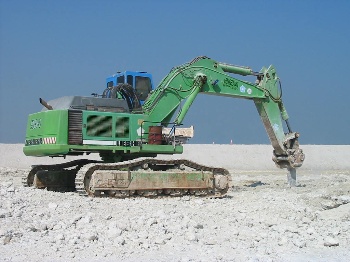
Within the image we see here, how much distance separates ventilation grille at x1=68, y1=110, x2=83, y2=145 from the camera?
12609mm

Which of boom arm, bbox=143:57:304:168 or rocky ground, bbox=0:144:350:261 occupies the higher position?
boom arm, bbox=143:57:304:168

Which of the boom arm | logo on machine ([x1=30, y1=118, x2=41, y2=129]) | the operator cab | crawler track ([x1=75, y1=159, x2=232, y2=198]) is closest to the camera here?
crawler track ([x1=75, y1=159, x2=232, y2=198])

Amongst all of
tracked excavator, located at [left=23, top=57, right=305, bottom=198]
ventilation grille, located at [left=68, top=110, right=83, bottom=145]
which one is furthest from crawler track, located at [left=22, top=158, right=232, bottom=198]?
ventilation grille, located at [left=68, top=110, right=83, bottom=145]

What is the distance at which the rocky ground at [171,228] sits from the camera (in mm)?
7816

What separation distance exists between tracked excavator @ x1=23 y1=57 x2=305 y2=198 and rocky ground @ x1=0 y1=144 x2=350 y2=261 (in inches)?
24.7

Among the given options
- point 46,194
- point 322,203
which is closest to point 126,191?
point 46,194

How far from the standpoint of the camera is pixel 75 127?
12680 mm

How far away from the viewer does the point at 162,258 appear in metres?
7.63

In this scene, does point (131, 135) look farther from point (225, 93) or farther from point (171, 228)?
point (171, 228)

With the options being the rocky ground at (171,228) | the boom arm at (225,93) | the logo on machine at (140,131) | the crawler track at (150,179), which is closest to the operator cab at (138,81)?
the boom arm at (225,93)

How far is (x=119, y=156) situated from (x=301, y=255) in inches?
263

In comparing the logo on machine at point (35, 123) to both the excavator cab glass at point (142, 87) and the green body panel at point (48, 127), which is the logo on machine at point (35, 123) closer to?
the green body panel at point (48, 127)

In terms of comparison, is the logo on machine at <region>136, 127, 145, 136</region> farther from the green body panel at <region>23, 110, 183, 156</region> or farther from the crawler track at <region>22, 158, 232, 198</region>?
the crawler track at <region>22, 158, 232, 198</region>

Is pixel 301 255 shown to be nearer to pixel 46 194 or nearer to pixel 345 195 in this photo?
pixel 46 194
